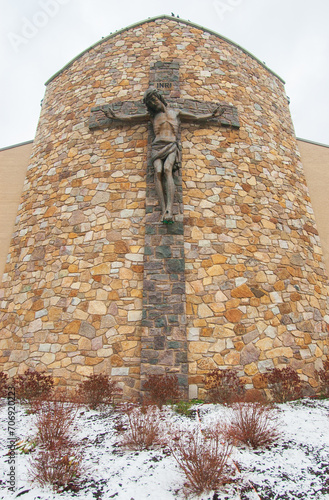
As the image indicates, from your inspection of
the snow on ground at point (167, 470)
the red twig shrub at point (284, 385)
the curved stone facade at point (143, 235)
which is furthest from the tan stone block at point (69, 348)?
the red twig shrub at point (284, 385)

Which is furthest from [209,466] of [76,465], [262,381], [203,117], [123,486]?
[203,117]

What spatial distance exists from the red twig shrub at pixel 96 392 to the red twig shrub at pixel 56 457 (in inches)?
38.7

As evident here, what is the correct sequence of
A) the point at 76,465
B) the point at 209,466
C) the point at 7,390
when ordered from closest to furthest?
the point at 209,466 < the point at 76,465 < the point at 7,390

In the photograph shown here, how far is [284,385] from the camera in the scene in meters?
4.55

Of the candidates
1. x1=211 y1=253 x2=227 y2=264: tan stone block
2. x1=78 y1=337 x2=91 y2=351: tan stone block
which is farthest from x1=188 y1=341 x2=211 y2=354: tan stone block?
x1=78 y1=337 x2=91 y2=351: tan stone block

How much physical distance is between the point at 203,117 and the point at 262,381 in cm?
517

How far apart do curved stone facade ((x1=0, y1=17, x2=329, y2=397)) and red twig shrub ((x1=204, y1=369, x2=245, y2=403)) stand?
0.17 metres

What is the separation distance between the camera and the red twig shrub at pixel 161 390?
419cm

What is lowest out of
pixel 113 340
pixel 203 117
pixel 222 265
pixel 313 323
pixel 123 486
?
pixel 123 486

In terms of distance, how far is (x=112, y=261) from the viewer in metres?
5.49

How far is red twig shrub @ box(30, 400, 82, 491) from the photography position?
8.23 feet

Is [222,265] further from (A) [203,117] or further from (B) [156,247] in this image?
(A) [203,117]

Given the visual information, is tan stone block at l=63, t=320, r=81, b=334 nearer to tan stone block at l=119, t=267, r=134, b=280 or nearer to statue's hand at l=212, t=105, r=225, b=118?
tan stone block at l=119, t=267, r=134, b=280

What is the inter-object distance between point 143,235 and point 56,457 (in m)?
3.63
